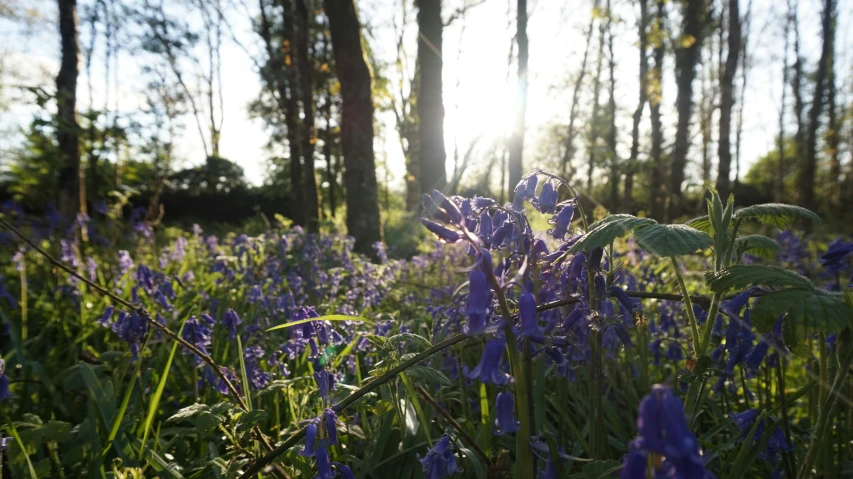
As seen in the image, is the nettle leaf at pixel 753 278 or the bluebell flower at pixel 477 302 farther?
the nettle leaf at pixel 753 278

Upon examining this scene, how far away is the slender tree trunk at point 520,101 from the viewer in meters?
8.74

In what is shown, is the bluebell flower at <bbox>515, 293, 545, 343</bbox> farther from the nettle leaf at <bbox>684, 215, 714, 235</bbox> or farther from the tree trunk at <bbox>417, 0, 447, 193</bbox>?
the tree trunk at <bbox>417, 0, 447, 193</bbox>

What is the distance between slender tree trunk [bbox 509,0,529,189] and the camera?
28.7 ft

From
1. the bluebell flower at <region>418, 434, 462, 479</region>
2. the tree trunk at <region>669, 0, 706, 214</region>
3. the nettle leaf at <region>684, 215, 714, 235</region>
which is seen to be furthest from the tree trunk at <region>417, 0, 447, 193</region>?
the bluebell flower at <region>418, 434, 462, 479</region>

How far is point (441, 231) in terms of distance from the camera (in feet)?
3.09

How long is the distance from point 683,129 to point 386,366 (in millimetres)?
13440

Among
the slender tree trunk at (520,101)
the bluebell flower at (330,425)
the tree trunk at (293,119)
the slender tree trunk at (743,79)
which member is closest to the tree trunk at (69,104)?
the tree trunk at (293,119)

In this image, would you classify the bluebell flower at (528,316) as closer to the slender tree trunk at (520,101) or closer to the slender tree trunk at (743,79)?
the slender tree trunk at (520,101)

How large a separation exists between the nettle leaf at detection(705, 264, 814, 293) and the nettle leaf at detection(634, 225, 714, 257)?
73mm

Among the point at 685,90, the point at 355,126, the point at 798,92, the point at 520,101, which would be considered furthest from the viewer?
the point at 798,92

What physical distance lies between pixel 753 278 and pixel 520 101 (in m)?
8.46

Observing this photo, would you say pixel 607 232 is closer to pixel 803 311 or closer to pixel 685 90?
pixel 803 311

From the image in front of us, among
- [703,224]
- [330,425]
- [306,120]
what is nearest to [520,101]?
[306,120]

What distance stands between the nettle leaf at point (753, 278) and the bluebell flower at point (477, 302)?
19.3 inches
